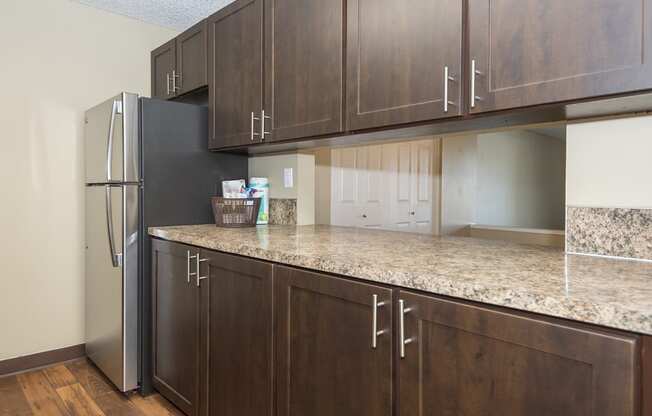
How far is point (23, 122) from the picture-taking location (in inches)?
102

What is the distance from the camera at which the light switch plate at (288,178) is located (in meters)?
2.49

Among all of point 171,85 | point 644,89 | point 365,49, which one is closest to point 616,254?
point 644,89

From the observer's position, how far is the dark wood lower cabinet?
2.56 ft

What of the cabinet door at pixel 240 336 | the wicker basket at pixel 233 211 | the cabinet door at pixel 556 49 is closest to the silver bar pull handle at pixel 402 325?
Answer: the cabinet door at pixel 240 336

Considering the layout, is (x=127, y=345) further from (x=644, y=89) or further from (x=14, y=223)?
(x=644, y=89)

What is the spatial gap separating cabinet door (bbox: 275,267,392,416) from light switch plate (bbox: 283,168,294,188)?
3.64 feet

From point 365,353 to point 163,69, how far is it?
2.57m

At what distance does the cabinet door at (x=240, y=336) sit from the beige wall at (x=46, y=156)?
153 centimetres

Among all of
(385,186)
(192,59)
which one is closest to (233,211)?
(192,59)

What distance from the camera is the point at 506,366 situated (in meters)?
0.88

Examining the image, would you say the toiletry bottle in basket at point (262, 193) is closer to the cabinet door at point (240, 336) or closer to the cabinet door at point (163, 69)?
the cabinet door at point (240, 336)

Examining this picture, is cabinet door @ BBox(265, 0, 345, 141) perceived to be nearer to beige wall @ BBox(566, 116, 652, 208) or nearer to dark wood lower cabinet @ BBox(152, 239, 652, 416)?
dark wood lower cabinet @ BBox(152, 239, 652, 416)

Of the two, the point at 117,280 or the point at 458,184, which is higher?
the point at 458,184

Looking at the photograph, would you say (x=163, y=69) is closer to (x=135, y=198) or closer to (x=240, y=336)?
(x=135, y=198)
